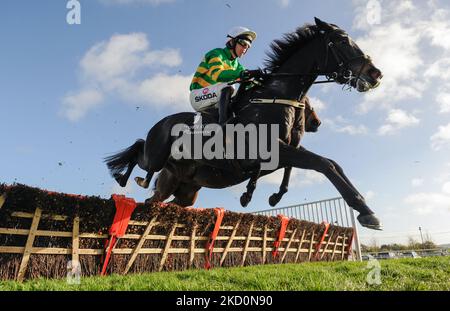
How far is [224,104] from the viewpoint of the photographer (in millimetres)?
4906

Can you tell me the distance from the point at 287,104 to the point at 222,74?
103cm

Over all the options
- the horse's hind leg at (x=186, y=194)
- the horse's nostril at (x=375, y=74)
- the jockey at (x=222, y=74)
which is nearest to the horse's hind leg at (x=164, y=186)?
the horse's hind leg at (x=186, y=194)

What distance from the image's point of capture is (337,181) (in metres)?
3.84

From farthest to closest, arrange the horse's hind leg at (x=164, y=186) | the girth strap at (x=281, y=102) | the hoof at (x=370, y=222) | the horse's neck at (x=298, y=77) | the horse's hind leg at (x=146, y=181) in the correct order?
1. the horse's hind leg at (x=164, y=186)
2. the horse's hind leg at (x=146, y=181)
3. the horse's neck at (x=298, y=77)
4. the girth strap at (x=281, y=102)
5. the hoof at (x=370, y=222)

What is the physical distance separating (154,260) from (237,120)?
130 inches

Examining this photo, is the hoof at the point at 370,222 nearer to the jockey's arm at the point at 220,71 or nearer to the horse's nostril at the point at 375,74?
the horse's nostril at the point at 375,74

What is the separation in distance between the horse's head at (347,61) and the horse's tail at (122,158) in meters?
3.66

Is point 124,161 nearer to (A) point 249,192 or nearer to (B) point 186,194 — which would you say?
(B) point 186,194

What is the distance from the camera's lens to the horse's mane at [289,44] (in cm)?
529

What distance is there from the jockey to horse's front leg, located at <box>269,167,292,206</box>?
1.15 metres

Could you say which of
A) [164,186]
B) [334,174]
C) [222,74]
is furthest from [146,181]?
[334,174]
